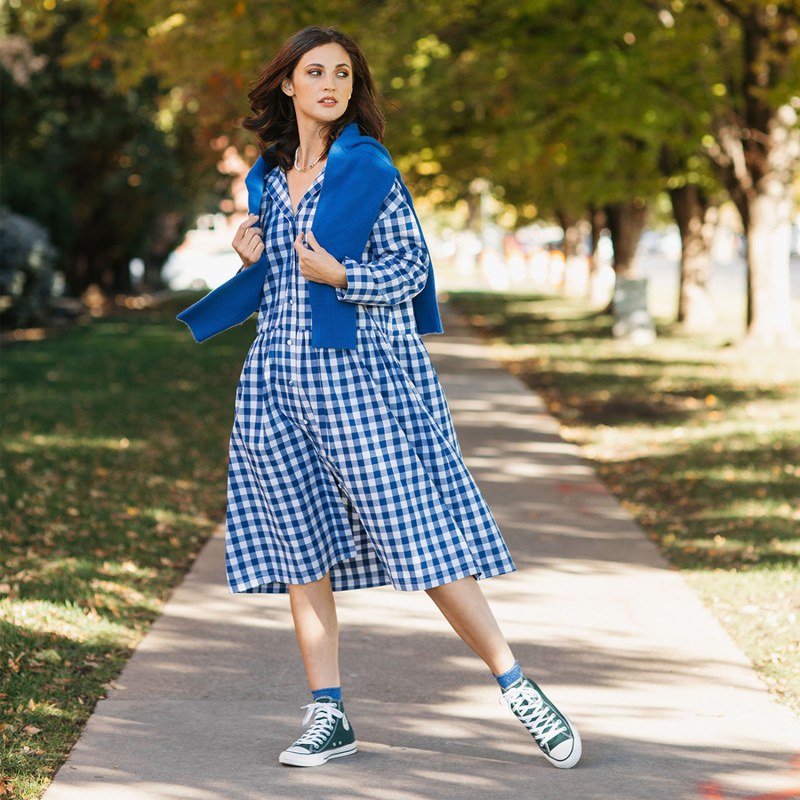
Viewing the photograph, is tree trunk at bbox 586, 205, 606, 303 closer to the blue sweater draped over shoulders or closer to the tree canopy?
the tree canopy

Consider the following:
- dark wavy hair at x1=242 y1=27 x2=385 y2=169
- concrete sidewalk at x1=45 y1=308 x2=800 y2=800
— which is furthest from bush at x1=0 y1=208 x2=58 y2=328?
dark wavy hair at x1=242 y1=27 x2=385 y2=169

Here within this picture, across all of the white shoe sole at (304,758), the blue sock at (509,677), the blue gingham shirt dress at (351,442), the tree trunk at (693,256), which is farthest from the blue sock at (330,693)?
the tree trunk at (693,256)

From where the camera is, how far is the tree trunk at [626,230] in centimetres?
2612

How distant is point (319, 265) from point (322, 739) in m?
1.30

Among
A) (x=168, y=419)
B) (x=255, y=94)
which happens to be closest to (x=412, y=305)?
(x=255, y=94)

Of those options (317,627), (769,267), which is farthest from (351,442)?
(769,267)

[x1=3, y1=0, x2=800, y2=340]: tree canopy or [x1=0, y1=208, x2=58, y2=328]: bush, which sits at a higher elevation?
[x1=3, y1=0, x2=800, y2=340]: tree canopy

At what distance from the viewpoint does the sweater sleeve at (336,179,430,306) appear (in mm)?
3523

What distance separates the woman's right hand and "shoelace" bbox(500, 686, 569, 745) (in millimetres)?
1368

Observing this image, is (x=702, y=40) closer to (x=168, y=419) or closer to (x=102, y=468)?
(x=168, y=419)

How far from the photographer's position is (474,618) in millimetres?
3615

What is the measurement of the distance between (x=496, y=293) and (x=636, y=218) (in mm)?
11948

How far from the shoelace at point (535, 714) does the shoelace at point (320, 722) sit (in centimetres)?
49

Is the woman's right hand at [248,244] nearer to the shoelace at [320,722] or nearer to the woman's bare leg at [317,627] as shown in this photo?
the woman's bare leg at [317,627]
